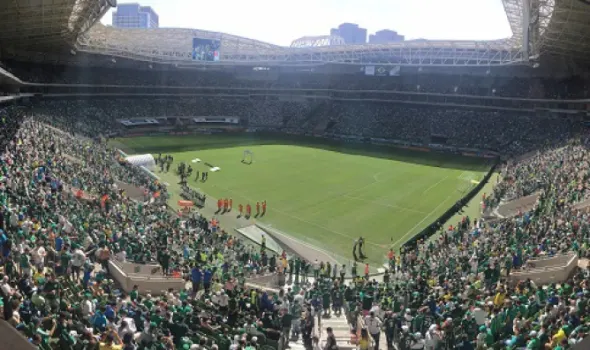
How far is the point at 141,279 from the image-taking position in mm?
16375

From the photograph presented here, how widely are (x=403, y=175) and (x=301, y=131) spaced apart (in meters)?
27.4

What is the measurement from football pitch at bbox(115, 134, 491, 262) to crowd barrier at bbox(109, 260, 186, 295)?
40.2 ft

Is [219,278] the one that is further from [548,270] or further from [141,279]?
[548,270]

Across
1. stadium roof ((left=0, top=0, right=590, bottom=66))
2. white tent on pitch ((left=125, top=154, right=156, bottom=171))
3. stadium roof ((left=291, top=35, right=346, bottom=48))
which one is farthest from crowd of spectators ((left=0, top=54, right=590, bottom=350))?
stadium roof ((left=291, top=35, right=346, bottom=48))

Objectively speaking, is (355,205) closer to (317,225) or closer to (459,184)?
(317,225)

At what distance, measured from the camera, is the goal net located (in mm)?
50681

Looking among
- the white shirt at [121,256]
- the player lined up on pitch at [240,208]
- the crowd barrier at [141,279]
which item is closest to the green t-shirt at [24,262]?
the crowd barrier at [141,279]

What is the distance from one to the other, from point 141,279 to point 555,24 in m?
32.2

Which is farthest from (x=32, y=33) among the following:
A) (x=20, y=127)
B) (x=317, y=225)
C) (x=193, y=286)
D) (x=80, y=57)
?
(x=193, y=286)

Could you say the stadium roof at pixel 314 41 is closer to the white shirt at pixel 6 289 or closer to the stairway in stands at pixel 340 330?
the stairway in stands at pixel 340 330

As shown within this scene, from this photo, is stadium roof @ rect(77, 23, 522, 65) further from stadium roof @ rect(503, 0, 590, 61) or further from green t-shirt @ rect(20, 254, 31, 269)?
green t-shirt @ rect(20, 254, 31, 269)

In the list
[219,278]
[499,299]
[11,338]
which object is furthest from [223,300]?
[499,299]

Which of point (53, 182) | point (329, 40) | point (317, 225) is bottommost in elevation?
point (317, 225)

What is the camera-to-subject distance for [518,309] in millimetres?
12539
